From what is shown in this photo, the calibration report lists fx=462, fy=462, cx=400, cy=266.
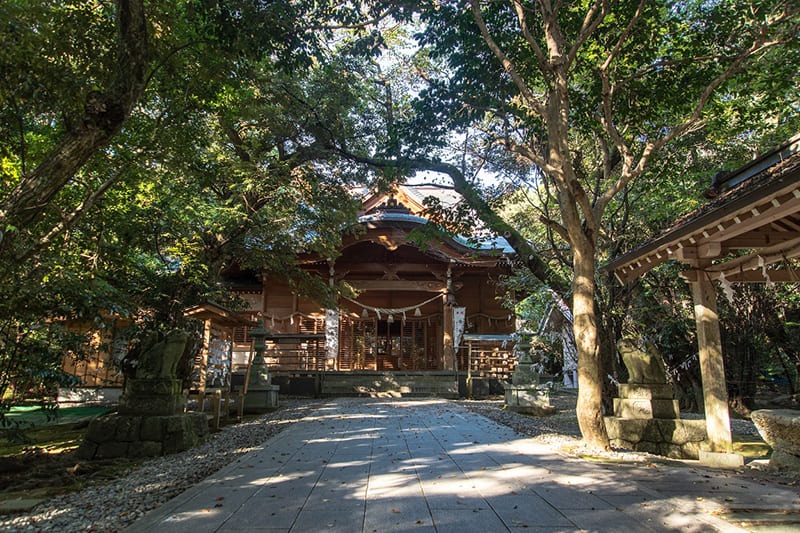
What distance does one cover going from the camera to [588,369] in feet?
21.0

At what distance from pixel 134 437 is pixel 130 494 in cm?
231

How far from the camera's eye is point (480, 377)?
15.9 metres

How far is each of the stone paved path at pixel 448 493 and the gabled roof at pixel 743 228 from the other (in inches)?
112

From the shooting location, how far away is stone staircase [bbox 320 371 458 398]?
1542 centimetres

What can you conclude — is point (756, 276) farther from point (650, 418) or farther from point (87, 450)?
point (87, 450)

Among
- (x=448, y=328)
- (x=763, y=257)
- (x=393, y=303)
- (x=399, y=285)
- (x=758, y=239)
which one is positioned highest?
(x=399, y=285)

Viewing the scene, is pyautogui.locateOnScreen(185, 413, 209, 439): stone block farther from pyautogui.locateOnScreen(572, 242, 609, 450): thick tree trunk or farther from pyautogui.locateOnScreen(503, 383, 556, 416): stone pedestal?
pyautogui.locateOnScreen(503, 383, 556, 416): stone pedestal

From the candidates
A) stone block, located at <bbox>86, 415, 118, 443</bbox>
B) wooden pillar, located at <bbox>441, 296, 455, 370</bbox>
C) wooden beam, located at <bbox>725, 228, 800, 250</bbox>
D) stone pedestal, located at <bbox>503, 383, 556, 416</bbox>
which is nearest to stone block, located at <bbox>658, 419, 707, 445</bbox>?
wooden beam, located at <bbox>725, 228, 800, 250</bbox>

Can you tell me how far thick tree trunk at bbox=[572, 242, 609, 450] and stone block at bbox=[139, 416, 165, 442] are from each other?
19.5 feet

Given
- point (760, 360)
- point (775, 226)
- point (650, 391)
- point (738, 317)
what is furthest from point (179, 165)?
point (760, 360)

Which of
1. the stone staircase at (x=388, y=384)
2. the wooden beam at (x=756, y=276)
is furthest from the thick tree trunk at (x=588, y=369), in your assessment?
the stone staircase at (x=388, y=384)

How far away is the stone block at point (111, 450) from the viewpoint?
6.41 meters

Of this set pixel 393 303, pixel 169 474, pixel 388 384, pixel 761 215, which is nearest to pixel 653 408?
pixel 761 215

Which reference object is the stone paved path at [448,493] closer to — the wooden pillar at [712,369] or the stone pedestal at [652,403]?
the wooden pillar at [712,369]
